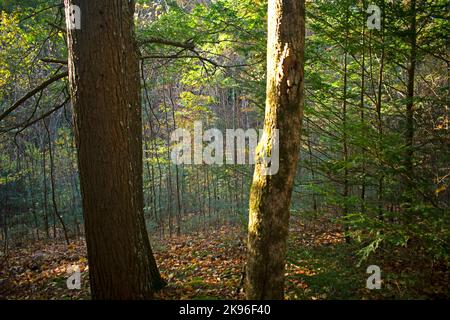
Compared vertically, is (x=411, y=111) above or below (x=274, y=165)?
above

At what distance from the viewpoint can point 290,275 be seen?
5.58 metres

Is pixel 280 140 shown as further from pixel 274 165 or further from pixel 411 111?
pixel 411 111

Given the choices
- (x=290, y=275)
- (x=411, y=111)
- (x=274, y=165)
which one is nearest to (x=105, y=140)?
(x=274, y=165)

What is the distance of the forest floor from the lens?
4.84 m

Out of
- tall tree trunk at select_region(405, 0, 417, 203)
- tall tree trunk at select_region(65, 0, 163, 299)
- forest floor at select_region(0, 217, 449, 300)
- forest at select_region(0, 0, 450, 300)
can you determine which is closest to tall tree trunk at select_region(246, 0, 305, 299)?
forest at select_region(0, 0, 450, 300)

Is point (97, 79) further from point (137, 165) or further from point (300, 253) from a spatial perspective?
point (300, 253)

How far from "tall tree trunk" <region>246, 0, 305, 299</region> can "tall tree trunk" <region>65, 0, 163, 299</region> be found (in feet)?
4.72

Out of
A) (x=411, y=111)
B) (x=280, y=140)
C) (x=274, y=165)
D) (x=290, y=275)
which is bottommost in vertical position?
(x=290, y=275)

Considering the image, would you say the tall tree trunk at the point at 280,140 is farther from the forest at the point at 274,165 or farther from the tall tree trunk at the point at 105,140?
the tall tree trunk at the point at 105,140

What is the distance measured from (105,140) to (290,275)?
13.1 ft

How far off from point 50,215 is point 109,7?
16.5 meters

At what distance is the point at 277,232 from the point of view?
3385 millimetres

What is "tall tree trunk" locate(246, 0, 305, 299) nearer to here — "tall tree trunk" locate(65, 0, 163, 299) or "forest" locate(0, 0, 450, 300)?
"forest" locate(0, 0, 450, 300)

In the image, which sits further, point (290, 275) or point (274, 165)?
point (290, 275)
